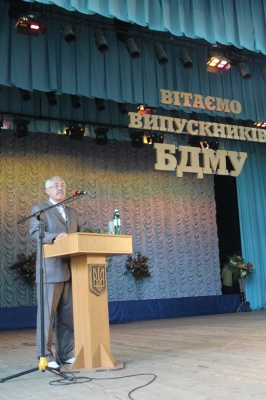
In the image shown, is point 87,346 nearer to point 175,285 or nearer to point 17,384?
point 17,384

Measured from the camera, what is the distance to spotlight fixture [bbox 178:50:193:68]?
24.7ft

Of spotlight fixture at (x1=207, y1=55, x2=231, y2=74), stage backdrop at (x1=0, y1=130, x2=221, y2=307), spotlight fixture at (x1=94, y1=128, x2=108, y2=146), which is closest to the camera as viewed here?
spotlight fixture at (x1=207, y1=55, x2=231, y2=74)

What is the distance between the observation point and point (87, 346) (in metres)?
3.11

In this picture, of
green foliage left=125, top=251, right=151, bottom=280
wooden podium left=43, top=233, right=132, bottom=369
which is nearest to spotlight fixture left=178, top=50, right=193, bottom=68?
wooden podium left=43, top=233, right=132, bottom=369

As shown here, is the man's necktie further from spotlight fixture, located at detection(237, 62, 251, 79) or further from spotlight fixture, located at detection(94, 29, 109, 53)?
spotlight fixture, located at detection(237, 62, 251, 79)

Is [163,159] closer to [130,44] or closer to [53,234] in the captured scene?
[130,44]

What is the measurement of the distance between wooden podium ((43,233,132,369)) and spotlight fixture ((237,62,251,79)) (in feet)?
18.4

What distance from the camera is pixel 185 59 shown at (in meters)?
7.57

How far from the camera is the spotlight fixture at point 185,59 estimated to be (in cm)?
753

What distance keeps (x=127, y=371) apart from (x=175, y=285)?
9.00m

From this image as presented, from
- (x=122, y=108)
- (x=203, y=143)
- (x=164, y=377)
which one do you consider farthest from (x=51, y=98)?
(x=164, y=377)

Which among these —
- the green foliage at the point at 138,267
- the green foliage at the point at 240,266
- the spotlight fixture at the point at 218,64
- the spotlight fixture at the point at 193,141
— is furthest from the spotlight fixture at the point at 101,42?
the green foliage at the point at 240,266

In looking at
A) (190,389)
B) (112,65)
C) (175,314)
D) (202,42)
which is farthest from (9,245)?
(190,389)

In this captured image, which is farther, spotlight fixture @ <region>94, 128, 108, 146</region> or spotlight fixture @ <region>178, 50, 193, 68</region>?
spotlight fixture @ <region>94, 128, 108, 146</region>
